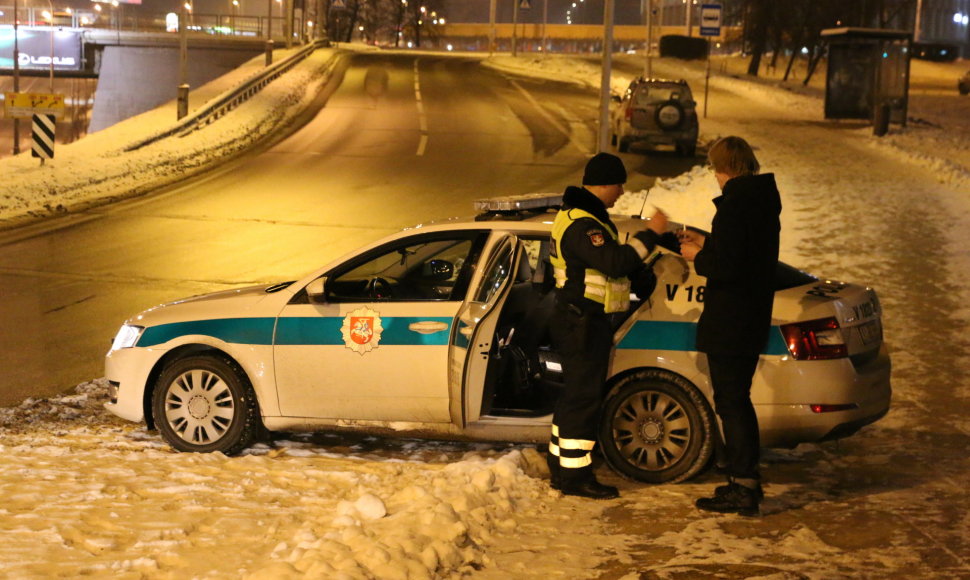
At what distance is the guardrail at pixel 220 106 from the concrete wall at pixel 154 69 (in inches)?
842

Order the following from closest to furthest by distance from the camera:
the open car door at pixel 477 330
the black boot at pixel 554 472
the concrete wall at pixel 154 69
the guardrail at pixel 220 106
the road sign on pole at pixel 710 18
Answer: the black boot at pixel 554 472
the open car door at pixel 477 330
the guardrail at pixel 220 106
the road sign on pole at pixel 710 18
the concrete wall at pixel 154 69

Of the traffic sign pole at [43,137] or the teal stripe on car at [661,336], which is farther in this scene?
the traffic sign pole at [43,137]

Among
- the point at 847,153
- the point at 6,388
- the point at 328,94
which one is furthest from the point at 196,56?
the point at 6,388

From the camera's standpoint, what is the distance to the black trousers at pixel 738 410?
571 centimetres

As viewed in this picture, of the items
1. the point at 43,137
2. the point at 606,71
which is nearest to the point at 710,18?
the point at 606,71

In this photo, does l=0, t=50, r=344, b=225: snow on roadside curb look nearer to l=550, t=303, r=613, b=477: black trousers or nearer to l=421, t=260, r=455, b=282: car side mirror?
l=421, t=260, r=455, b=282: car side mirror

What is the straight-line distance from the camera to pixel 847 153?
2353 cm

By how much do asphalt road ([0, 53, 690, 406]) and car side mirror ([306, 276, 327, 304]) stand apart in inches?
116

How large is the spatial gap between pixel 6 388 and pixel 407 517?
15.5 feet

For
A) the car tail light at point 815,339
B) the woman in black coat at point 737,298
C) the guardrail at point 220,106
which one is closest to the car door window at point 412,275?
the woman in black coat at point 737,298

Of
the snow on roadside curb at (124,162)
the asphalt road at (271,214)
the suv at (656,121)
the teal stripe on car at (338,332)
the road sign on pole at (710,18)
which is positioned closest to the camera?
the teal stripe on car at (338,332)

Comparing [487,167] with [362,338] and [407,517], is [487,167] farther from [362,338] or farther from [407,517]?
[407,517]

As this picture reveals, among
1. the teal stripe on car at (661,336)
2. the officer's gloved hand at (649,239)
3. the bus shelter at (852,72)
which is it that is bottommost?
the teal stripe on car at (661,336)

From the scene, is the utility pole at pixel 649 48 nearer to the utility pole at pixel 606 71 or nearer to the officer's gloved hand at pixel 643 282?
the utility pole at pixel 606 71
